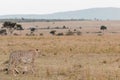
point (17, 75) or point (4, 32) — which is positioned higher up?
point (17, 75)

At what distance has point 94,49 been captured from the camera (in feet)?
87.4

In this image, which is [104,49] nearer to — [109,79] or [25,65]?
[25,65]

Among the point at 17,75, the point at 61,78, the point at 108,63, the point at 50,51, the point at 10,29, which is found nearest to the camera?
the point at 61,78

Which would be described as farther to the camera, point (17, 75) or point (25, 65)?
point (25, 65)

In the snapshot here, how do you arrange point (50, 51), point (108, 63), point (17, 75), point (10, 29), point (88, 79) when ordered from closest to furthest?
point (88, 79), point (17, 75), point (108, 63), point (50, 51), point (10, 29)

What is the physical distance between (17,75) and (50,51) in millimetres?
11502

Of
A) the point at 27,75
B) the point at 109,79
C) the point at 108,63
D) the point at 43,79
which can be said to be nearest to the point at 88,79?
the point at 109,79

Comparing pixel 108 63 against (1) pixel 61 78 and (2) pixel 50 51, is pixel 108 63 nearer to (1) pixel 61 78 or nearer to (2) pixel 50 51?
(1) pixel 61 78

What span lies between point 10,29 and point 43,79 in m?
60.9

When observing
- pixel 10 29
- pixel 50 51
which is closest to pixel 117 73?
pixel 50 51

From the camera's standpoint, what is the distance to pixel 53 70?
15.4m

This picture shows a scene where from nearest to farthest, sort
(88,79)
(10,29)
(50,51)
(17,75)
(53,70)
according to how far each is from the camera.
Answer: (88,79) < (17,75) < (53,70) < (50,51) < (10,29)

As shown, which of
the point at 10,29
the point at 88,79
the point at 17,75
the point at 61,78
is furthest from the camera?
the point at 10,29

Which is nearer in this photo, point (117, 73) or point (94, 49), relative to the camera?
point (117, 73)
